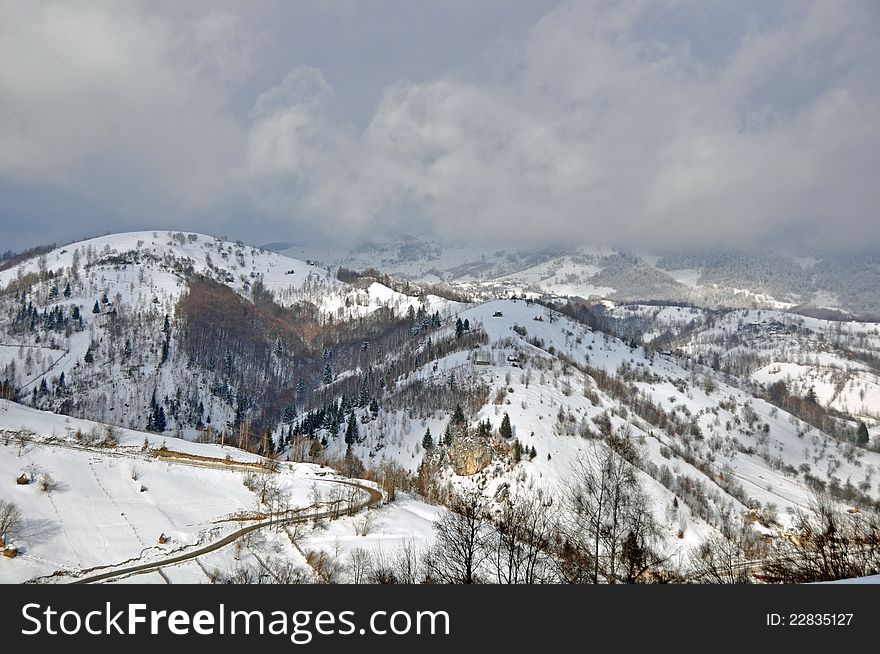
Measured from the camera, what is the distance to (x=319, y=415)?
152m

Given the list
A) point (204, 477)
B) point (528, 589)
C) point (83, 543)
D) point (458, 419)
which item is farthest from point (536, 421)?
point (528, 589)

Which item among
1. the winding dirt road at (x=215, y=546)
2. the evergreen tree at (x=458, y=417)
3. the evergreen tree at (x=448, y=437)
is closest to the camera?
the winding dirt road at (x=215, y=546)

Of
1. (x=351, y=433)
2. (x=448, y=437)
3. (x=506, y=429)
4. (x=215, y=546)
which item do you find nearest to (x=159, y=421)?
(x=351, y=433)

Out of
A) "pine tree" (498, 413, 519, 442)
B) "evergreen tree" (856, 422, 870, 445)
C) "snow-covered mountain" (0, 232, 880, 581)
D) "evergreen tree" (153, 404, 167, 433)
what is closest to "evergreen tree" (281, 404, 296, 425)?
"snow-covered mountain" (0, 232, 880, 581)

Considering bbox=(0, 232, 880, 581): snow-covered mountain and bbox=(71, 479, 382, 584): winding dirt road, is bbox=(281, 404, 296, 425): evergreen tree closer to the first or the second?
bbox=(0, 232, 880, 581): snow-covered mountain

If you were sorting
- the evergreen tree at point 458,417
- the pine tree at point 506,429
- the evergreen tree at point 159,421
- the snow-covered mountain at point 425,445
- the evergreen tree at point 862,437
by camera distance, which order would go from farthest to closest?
the evergreen tree at point 862,437
the evergreen tree at point 159,421
the evergreen tree at point 458,417
the pine tree at point 506,429
the snow-covered mountain at point 425,445

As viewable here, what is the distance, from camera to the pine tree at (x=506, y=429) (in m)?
108

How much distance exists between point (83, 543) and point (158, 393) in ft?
555

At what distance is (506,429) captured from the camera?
108625 millimetres

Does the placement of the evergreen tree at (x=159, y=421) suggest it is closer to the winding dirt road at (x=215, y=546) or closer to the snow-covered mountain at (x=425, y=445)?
the snow-covered mountain at (x=425, y=445)

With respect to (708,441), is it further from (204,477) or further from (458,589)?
(458,589)

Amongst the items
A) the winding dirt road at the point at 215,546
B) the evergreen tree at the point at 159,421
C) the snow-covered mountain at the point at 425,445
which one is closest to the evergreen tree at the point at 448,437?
the snow-covered mountain at the point at 425,445

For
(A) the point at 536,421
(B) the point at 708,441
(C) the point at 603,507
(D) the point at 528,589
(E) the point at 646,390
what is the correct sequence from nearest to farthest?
1. (D) the point at 528,589
2. (C) the point at 603,507
3. (A) the point at 536,421
4. (B) the point at 708,441
5. (E) the point at 646,390

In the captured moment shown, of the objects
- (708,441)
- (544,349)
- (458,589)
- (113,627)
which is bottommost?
(708,441)
